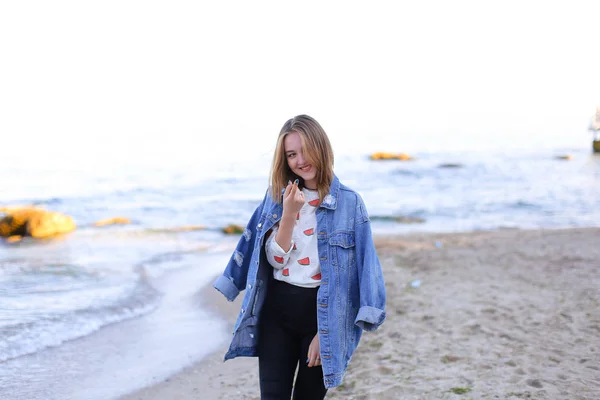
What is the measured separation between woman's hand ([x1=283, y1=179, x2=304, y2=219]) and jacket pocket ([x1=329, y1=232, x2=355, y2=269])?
24cm

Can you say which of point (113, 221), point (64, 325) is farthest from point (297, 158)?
point (113, 221)

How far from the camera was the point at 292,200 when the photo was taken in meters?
2.52

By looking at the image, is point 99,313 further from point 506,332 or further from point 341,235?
point 341,235

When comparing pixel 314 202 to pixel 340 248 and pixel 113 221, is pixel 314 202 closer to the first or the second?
pixel 340 248

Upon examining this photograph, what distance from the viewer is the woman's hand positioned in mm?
2514

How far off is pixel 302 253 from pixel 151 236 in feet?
40.5

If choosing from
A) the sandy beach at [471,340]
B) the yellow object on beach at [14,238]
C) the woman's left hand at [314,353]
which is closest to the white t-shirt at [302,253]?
the woman's left hand at [314,353]

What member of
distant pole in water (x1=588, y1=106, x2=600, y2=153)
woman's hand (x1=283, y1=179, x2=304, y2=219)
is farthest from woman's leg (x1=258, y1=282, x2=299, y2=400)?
distant pole in water (x1=588, y1=106, x2=600, y2=153)

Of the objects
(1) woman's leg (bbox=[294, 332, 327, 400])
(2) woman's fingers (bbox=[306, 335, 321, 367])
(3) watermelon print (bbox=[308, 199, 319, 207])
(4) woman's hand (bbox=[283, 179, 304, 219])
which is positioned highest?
(4) woman's hand (bbox=[283, 179, 304, 219])

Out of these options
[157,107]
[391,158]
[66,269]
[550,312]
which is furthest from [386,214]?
[157,107]

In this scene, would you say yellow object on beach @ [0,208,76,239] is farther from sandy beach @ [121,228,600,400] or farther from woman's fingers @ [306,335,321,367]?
woman's fingers @ [306,335,321,367]

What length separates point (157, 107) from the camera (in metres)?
79.6

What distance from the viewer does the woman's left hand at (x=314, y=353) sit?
8.66ft

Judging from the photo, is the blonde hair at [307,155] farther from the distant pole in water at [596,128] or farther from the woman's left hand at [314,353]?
the distant pole in water at [596,128]
